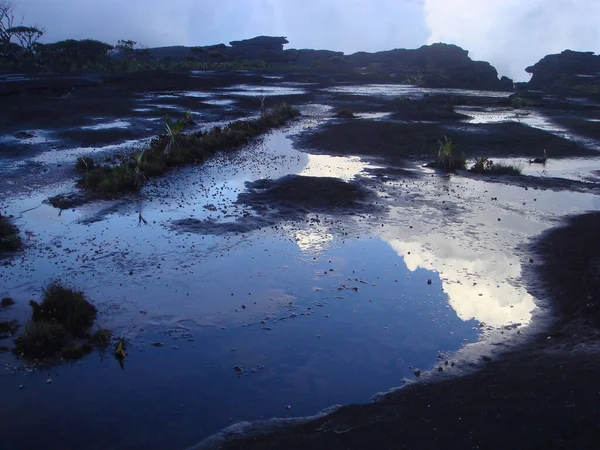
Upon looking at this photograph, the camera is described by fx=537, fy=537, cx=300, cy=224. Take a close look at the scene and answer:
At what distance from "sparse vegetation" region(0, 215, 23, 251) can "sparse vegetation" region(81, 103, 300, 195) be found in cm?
474

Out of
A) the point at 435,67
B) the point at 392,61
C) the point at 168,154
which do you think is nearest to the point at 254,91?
the point at 168,154

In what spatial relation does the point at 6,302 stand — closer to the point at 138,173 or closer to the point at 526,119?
the point at 138,173

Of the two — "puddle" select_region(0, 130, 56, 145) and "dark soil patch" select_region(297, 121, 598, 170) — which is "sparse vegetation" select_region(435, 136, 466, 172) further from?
"puddle" select_region(0, 130, 56, 145)

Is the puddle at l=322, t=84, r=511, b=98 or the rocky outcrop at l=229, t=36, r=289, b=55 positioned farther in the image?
the rocky outcrop at l=229, t=36, r=289, b=55

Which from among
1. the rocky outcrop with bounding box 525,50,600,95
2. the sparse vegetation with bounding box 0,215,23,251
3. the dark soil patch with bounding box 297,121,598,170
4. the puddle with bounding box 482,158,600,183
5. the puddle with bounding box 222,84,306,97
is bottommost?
the sparse vegetation with bounding box 0,215,23,251

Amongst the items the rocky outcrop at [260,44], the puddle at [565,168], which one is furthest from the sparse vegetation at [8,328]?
the rocky outcrop at [260,44]

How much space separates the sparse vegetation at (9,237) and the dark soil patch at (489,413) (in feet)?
31.6

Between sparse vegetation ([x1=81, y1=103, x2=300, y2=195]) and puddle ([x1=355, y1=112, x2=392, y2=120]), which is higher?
puddle ([x1=355, y1=112, x2=392, y2=120])

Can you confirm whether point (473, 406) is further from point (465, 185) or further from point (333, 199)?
point (465, 185)

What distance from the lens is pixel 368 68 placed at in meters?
121

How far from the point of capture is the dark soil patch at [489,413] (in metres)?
6.84

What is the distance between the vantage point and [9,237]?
1413cm

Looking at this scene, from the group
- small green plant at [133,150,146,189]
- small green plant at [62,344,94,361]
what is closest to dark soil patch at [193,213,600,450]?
small green plant at [62,344,94,361]

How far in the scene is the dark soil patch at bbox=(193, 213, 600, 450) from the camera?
22.4 feet
